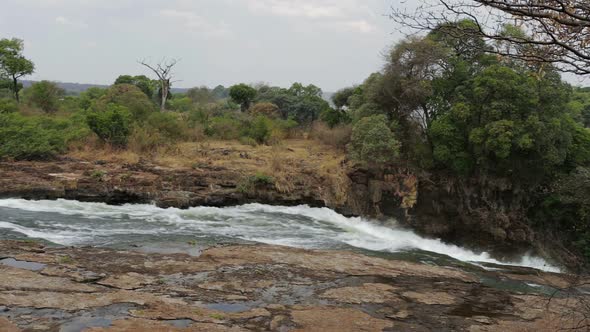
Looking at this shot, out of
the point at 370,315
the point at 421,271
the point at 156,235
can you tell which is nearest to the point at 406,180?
the point at 421,271

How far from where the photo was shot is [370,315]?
24.1ft

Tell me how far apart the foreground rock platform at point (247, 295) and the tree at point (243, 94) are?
78.1 ft

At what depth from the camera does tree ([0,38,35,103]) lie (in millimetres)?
26172

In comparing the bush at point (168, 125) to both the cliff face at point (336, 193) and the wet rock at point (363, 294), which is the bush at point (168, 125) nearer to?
the cliff face at point (336, 193)

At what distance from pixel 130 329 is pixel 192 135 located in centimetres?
1855

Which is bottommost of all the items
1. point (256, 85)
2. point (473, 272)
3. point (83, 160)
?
point (473, 272)

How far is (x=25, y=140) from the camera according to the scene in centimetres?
1744

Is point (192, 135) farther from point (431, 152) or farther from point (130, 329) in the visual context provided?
point (130, 329)

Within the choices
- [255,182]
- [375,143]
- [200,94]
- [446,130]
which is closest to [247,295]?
[255,182]

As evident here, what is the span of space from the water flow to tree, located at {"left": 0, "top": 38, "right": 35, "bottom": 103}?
1608cm

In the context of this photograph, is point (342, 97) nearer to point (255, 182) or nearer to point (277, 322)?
point (255, 182)

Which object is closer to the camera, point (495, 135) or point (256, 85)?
point (495, 135)

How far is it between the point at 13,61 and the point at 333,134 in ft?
60.5

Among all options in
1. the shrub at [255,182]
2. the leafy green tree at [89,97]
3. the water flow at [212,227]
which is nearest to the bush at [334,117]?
the shrub at [255,182]
